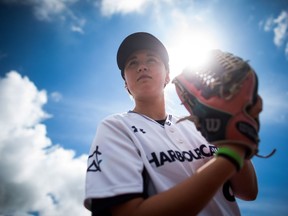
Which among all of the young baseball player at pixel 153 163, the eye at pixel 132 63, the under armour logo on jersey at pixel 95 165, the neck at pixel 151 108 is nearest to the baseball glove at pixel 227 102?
the young baseball player at pixel 153 163

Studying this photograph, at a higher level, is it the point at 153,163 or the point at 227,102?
the point at 227,102

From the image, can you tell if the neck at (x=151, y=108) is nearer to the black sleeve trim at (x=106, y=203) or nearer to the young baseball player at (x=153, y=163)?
the young baseball player at (x=153, y=163)

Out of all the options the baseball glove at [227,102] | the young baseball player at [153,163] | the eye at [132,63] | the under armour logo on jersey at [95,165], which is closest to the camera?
the young baseball player at [153,163]

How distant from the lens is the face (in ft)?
9.83

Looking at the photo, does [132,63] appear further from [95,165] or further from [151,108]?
[95,165]

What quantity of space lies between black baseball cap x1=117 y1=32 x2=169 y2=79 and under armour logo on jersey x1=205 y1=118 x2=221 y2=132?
5.64 ft

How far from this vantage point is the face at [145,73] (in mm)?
2996

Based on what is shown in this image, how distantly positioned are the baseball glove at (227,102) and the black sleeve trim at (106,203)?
2.55ft

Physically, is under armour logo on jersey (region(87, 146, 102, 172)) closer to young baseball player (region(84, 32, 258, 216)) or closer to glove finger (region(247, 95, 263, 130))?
young baseball player (region(84, 32, 258, 216))

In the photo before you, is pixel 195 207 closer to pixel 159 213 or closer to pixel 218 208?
pixel 159 213

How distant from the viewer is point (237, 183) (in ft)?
8.27

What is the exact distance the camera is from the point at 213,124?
5.93ft

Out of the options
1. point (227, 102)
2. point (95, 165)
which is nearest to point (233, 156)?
point (227, 102)

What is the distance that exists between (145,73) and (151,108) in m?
0.49
